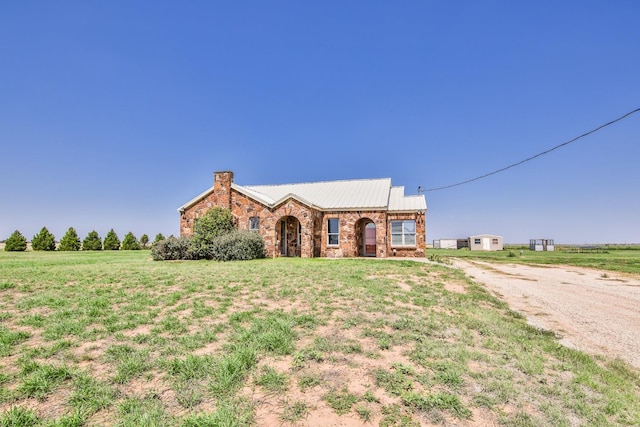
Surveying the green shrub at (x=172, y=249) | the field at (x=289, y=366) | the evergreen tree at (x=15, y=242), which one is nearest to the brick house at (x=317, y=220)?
the green shrub at (x=172, y=249)

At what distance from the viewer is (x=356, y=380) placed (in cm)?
402

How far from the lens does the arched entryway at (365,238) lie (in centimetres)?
2366

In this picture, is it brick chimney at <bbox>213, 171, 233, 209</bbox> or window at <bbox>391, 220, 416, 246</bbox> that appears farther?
window at <bbox>391, 220, 416, 246</bbox>

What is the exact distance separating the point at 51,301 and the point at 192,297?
2.97 meters

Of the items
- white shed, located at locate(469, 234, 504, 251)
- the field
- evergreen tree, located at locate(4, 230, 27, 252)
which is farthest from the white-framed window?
white shed, located at locate(469, 234, 504, 251)

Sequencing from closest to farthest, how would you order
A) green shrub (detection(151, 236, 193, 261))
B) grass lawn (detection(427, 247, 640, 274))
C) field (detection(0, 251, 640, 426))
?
1. field (detection(0, 251, 640, 426))
2. green shrub (detection(151, 236, 193, 261))
3. grass lawn (detection(427, 247, 640, 274))

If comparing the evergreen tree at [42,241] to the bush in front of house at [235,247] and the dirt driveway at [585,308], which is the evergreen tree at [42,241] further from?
the dirt driveway at [585,308]

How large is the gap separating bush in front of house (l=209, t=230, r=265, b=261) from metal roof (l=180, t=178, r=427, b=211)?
10.6 feet

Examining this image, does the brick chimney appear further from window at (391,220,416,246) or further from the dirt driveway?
the dirt driveway

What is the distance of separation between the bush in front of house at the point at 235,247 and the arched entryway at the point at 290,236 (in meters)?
3.39

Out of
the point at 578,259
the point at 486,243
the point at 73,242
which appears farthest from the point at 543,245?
the point at 73,242

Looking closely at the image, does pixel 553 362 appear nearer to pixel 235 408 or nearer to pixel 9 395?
pixel 235 408

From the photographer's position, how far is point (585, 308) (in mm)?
8336

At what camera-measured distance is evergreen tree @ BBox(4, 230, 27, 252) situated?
92.9 ft
